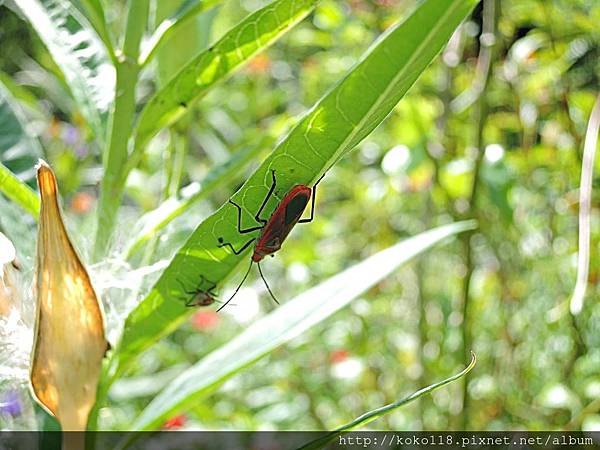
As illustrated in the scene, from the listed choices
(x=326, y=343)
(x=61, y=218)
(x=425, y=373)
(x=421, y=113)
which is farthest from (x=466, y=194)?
(x=61, y=218)

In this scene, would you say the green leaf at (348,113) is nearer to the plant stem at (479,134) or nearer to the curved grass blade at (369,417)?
the curved grass blade at (369,417)

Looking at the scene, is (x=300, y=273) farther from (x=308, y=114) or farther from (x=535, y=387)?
(x=308, y=114)

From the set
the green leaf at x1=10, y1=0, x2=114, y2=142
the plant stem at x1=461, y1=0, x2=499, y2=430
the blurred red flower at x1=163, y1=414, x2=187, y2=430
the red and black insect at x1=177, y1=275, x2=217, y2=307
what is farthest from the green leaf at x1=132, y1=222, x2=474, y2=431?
the blurred red flower at x1=163, y1=414, x2=187, y2=430

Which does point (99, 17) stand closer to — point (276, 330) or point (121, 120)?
point (121, 120)

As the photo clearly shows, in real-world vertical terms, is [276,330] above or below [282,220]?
below

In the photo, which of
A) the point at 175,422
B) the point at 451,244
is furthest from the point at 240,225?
the point at 451,244
